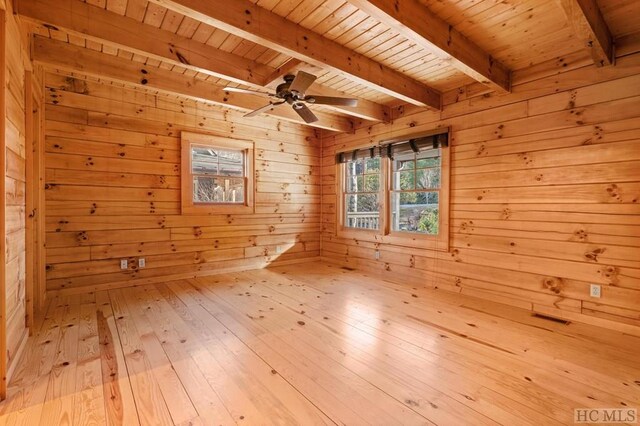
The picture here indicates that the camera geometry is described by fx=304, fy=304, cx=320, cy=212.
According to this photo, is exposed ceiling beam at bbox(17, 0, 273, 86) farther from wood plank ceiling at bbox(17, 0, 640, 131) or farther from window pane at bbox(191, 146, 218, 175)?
window pane at bbox(191, 146, 218, 175)

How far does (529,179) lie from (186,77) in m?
3.98

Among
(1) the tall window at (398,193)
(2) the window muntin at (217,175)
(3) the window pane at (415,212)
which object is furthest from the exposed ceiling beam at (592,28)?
(2) the window muntin at (217,175)

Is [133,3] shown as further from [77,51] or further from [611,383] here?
[611,383]

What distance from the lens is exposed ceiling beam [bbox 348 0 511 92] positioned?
6.73 feet

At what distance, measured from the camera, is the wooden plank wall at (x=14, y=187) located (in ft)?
6.35

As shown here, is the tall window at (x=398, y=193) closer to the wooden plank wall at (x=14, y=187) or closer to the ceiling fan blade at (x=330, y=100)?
the ceiling fan blade at (x=330, y=100)

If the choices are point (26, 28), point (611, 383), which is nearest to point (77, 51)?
point (26, 28)

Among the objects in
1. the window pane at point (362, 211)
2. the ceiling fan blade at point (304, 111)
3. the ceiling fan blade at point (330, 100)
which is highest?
the ceiling fan blade at point (330, 100)

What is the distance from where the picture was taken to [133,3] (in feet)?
7.63

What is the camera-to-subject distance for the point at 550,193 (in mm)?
3061

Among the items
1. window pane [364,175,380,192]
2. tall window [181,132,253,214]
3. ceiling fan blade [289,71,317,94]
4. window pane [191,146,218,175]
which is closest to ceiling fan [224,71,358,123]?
ceiling fan blade [289,71,317,94]

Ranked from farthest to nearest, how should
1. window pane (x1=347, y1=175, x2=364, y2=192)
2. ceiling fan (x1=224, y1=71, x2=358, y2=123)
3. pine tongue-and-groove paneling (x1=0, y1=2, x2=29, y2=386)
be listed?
1. window pane (x1=347, y1=175, x2=364, y2=192)
2. ceiling fan (x1=224, y1=71, x2=358, y2=123)
3. pine tongue-and-groove paneling (x1=0, y1=2, x2=29, y2=386)

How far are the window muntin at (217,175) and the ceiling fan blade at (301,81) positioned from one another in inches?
87.9

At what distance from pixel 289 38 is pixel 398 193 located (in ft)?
9.29
